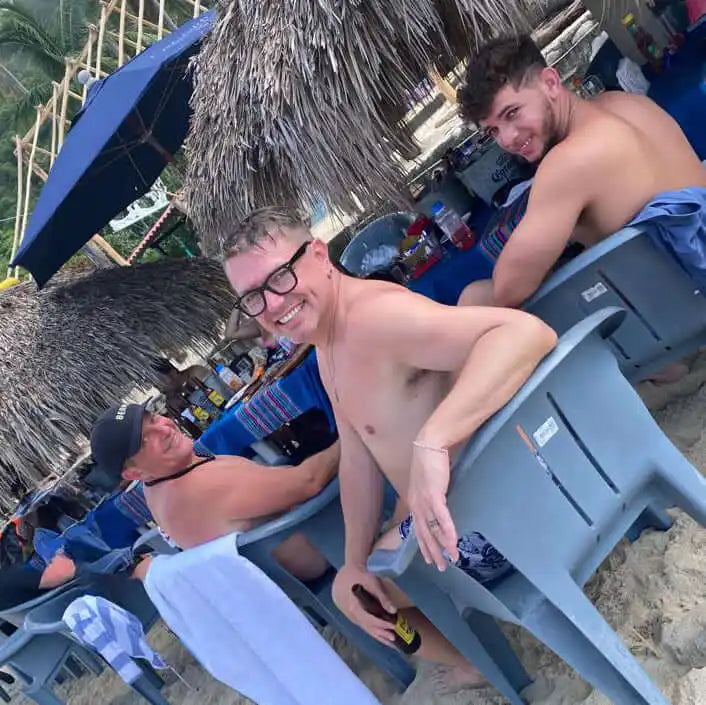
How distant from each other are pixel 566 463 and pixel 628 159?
91cm

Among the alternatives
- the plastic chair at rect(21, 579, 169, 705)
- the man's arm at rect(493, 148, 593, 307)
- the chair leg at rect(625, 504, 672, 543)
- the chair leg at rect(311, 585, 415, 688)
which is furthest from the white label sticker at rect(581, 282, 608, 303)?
the plastic chair at rect(21, 579, 169, 705)

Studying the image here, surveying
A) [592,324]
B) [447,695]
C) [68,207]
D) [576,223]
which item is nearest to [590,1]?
[576,223]

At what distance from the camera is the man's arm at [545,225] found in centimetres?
185

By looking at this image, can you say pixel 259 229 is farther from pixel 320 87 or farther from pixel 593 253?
pixel 320 87

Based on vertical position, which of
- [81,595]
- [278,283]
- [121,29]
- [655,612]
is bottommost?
[655,612]

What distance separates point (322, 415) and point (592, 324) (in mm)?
2032

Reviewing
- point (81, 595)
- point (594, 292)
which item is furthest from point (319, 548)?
point (81, 595)

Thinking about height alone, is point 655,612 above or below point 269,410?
below

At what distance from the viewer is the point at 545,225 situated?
1.90m

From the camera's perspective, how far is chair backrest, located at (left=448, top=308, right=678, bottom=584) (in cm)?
133

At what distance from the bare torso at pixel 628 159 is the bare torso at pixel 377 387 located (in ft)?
2.29

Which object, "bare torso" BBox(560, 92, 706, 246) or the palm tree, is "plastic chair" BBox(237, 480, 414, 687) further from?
the palm tree

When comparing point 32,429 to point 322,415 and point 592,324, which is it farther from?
point 592,324

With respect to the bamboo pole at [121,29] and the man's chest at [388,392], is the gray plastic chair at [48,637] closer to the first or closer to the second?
the man's chest at [388,392]
